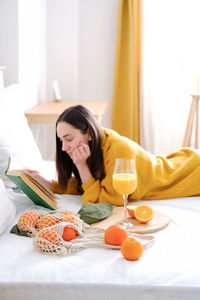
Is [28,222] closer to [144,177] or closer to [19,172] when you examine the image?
[19,172]

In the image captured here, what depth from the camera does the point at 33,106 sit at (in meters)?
3.60

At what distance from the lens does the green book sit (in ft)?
5.33

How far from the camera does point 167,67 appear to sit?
395 cm

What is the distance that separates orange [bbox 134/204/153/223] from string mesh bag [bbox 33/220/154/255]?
4.3 inches

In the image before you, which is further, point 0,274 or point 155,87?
point 155,87

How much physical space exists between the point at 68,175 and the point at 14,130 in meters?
0.36

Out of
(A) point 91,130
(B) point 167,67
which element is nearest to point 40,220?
(A) point 91,130

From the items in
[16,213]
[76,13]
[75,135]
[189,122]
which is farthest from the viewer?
[76,13]

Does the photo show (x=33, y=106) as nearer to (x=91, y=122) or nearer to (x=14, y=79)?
(x=14, y=79)

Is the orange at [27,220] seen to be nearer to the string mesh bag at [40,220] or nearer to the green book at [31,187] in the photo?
the string mesh bag at [40,220]

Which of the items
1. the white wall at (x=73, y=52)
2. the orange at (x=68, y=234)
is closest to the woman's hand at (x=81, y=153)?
the orange at (x=68, y=234)

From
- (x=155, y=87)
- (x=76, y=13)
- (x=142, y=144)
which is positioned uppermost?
(x=76, y=13)

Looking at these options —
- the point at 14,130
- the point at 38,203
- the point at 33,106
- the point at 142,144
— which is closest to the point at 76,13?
the point at 33,106

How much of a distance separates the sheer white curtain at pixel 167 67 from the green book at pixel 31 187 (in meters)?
2.40
